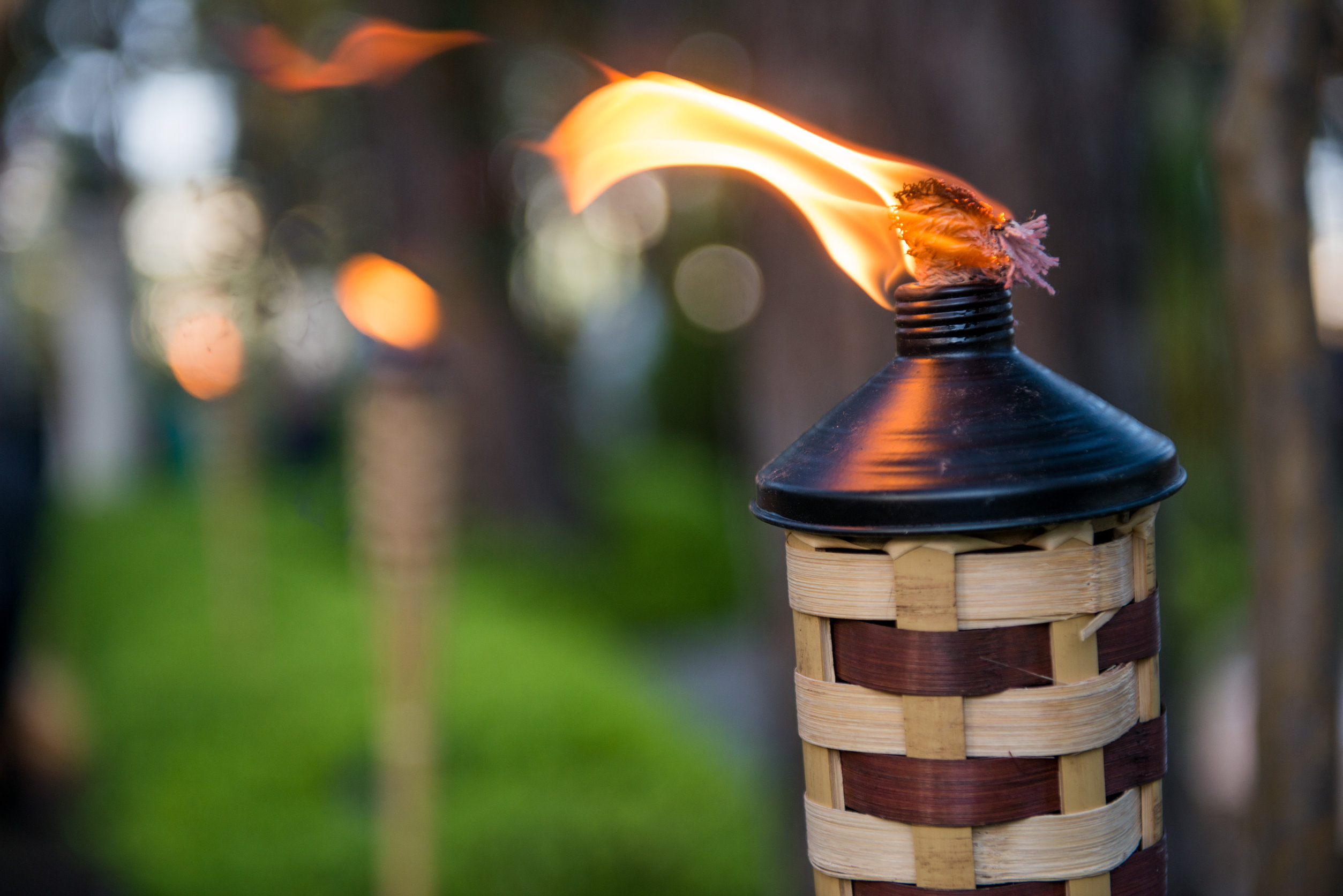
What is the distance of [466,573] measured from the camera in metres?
9.27

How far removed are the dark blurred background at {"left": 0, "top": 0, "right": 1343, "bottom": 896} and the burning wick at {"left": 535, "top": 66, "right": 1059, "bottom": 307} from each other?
546 mm

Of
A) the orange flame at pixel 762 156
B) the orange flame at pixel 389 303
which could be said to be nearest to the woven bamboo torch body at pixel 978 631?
the orange flame at pixel 762 156

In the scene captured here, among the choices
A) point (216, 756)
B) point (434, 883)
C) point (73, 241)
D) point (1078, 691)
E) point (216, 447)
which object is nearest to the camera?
point (1078, 691)

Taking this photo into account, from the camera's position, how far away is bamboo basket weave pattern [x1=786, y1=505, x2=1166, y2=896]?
31.6 inches

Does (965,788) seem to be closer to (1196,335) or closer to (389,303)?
(389,303)

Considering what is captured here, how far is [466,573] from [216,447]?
105 inches

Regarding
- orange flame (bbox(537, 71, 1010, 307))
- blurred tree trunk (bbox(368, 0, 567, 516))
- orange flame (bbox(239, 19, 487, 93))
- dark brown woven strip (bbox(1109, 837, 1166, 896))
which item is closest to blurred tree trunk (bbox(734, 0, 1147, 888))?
orange flame (bbox(239, 19, 487, 93))

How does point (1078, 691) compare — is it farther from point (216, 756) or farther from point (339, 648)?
point (339, 648)

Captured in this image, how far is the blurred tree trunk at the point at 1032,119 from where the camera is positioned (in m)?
2.43

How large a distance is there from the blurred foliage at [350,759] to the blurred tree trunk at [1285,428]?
120cm

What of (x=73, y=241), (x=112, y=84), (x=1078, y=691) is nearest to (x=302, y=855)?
(x=1078, y=691)

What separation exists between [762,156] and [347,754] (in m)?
4.49

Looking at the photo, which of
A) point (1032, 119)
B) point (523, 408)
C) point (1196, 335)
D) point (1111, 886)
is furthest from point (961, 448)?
point (1196, 335)

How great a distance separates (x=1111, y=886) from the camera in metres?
0.84
